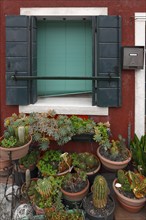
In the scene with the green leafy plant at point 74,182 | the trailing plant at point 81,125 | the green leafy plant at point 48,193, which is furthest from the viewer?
the trailing plant at point 81,125

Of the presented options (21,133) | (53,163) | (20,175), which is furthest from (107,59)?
(20,175)

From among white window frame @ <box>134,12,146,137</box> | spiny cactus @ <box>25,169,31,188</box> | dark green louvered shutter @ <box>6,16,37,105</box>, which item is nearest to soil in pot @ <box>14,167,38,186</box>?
spiny cactus @ <box>25,169,31,188</box>

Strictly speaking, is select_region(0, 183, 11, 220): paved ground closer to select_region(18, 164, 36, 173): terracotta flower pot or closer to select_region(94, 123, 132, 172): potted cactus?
select_region(18, 164, 36, 173): terracotta flower pot

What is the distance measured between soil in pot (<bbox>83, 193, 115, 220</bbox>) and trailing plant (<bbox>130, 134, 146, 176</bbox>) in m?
0.77

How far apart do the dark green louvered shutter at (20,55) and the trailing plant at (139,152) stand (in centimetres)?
213

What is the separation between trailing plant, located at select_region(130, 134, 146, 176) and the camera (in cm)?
425

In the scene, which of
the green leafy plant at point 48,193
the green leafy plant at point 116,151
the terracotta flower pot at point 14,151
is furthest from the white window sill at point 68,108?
the green leafy plant at point 48,193

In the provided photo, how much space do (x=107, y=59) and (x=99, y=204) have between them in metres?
2.51

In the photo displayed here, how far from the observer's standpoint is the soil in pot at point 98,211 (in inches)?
148

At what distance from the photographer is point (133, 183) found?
13.0 ft

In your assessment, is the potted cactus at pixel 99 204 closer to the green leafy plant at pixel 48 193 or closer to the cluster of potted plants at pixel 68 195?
the cluster of potted plants at pixel 68 195

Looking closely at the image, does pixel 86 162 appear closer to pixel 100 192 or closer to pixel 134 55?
pixel 100 192

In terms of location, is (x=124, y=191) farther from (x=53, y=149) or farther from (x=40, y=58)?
(x=40, y=58)

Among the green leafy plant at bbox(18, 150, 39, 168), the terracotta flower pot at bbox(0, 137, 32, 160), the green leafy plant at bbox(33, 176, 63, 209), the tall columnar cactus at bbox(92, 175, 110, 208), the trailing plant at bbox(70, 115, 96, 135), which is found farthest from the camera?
the green leafy plant at bbox(18, 150, 39, 168)
